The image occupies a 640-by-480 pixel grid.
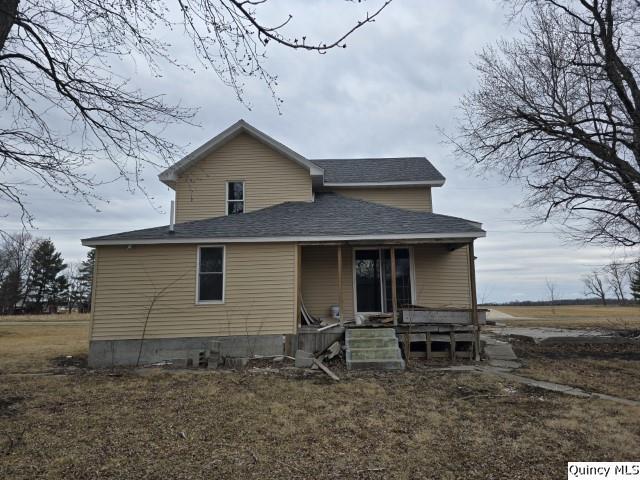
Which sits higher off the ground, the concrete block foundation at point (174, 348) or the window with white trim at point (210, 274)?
the window with white trim at point (210, 274)

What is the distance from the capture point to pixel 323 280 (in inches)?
489

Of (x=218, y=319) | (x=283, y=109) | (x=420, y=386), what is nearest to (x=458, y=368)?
(x=420, y=386)

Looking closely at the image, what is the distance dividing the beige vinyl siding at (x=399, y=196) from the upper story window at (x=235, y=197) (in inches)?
153

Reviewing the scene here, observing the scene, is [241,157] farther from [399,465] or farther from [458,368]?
[399,465]

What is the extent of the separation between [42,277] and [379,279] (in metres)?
53.7

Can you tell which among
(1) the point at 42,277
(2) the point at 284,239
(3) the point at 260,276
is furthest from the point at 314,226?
(1) the point at 42,277

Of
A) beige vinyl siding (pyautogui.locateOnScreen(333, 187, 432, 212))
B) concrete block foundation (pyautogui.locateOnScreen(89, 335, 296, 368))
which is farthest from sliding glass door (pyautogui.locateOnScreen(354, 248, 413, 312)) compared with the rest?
beige vinyl siding (pyautogui.locateOnScreen(333, 187, 432, 212))

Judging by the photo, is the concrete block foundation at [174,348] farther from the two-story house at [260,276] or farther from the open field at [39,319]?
the open field at [39,319]

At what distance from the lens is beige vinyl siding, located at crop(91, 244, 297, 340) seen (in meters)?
10.5

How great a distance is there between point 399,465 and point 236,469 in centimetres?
172

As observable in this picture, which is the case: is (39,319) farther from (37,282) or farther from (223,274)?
(223,274)

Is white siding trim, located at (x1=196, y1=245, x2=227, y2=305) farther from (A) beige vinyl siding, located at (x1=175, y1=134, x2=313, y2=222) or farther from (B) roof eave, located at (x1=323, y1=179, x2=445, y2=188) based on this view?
(B) roof eave, located at (x1=323, y1=179, x2=445, y2=188)

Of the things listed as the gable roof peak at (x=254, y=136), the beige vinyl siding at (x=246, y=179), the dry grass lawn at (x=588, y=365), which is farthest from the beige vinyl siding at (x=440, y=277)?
the gable roof peak at (x=254, y=136)

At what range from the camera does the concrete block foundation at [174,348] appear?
1033 centimetres
